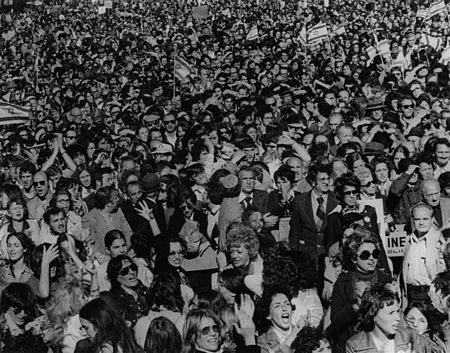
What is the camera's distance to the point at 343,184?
8.90 m

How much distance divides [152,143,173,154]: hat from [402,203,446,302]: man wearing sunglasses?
16.2 ft

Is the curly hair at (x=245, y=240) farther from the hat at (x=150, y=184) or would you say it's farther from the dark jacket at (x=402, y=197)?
the dark jacket at (x=402, y=197)

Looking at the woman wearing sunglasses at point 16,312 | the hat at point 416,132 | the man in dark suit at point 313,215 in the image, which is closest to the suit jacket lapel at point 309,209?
the man in dark suit at point 313,215

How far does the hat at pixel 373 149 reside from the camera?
38.8 feet

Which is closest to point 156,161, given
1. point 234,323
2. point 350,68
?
point 234,323

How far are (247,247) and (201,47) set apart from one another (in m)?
20.4

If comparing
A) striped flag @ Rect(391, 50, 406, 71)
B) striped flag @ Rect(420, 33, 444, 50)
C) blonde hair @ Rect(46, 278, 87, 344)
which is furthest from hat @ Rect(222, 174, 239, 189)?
striped flag @ Rect(420, 33, 444, 50)

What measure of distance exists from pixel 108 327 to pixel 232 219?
287cm

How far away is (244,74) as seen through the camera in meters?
20.9

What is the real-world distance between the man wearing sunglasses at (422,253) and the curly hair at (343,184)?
67cm

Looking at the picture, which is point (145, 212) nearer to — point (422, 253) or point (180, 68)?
point (422, 253)

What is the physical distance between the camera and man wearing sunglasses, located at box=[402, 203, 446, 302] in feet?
26.6

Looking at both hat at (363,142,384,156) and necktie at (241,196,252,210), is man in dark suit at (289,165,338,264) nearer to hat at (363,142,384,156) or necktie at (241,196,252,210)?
necktie at (241,196,252,210)

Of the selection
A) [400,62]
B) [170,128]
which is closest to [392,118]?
[170,128]
